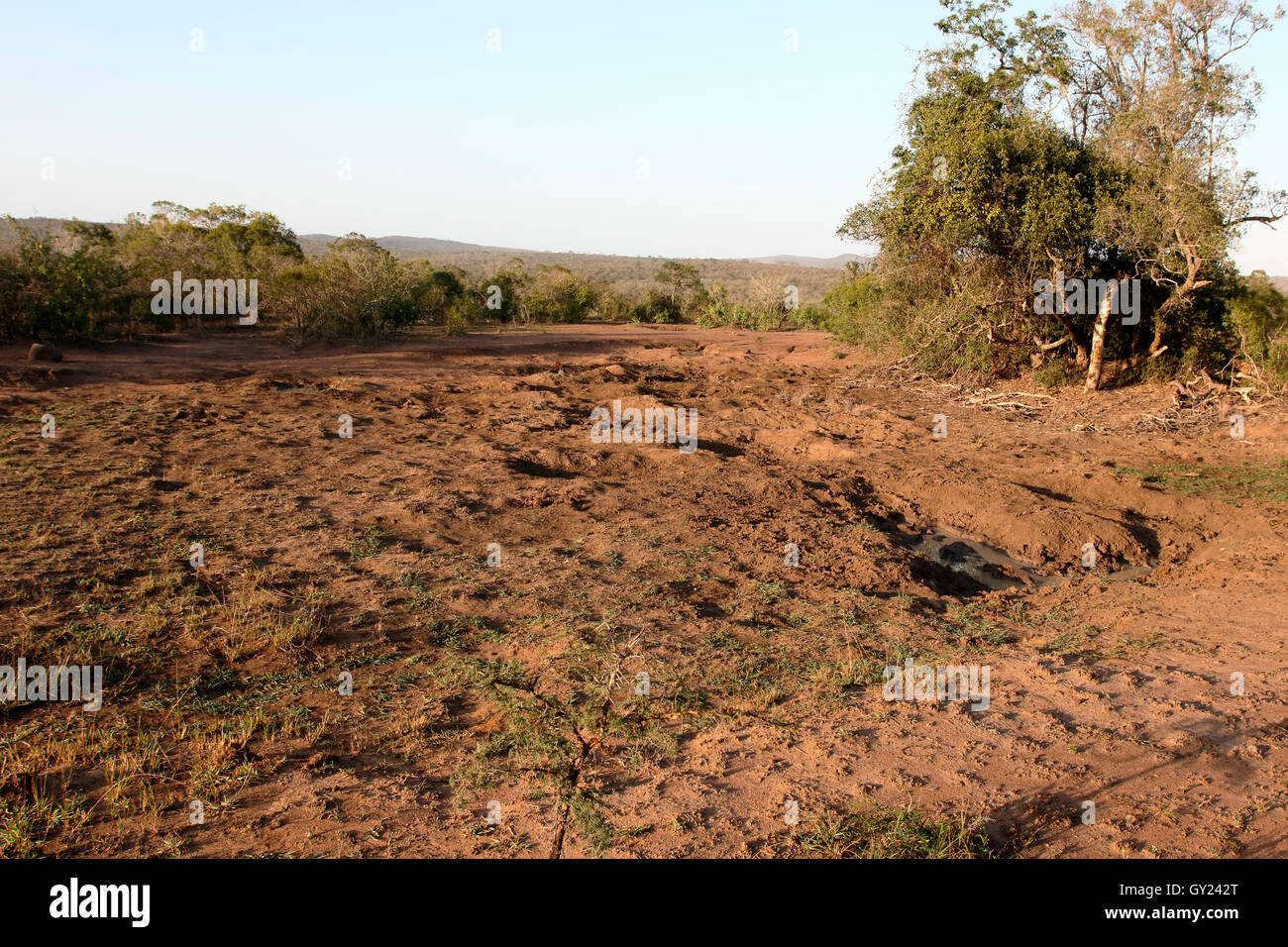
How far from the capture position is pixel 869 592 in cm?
573

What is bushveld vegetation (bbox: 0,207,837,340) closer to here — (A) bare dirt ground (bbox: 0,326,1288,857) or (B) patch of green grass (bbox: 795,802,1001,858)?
(A) bare dirt ground (bbox: 0,326,1288,857)

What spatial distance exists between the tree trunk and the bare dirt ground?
9.31 ft

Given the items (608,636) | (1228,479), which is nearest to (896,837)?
(608,636)

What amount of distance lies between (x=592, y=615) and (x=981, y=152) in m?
10.1

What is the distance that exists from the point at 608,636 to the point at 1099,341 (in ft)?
36.7

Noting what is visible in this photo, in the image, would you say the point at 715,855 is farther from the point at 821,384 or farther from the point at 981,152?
the point at 821,384

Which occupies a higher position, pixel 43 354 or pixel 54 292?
pixel 54 292

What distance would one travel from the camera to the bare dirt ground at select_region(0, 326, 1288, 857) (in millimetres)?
3039

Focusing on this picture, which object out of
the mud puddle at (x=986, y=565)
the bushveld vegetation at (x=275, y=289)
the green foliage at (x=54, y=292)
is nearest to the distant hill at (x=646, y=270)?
the bushveld vegetation at (x=275, y=289)

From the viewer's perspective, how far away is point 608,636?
450cm

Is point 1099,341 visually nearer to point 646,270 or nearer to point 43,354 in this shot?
point 43,354

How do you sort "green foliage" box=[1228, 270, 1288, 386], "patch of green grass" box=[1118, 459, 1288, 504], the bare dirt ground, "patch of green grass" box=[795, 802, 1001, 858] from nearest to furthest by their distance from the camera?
"patch of green grass" box=[795, 802, 1001, 858]
the bare dirt ground
"patch of green grass" box=[1118, 459, 1288, 504]
"green foliage" box=[1228, 270, 1288, 386]

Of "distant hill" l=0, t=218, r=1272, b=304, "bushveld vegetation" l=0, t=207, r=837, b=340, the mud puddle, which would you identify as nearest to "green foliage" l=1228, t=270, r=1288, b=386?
the mud puddle

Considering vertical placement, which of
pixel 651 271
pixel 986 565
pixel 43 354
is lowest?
pixel 986 565
